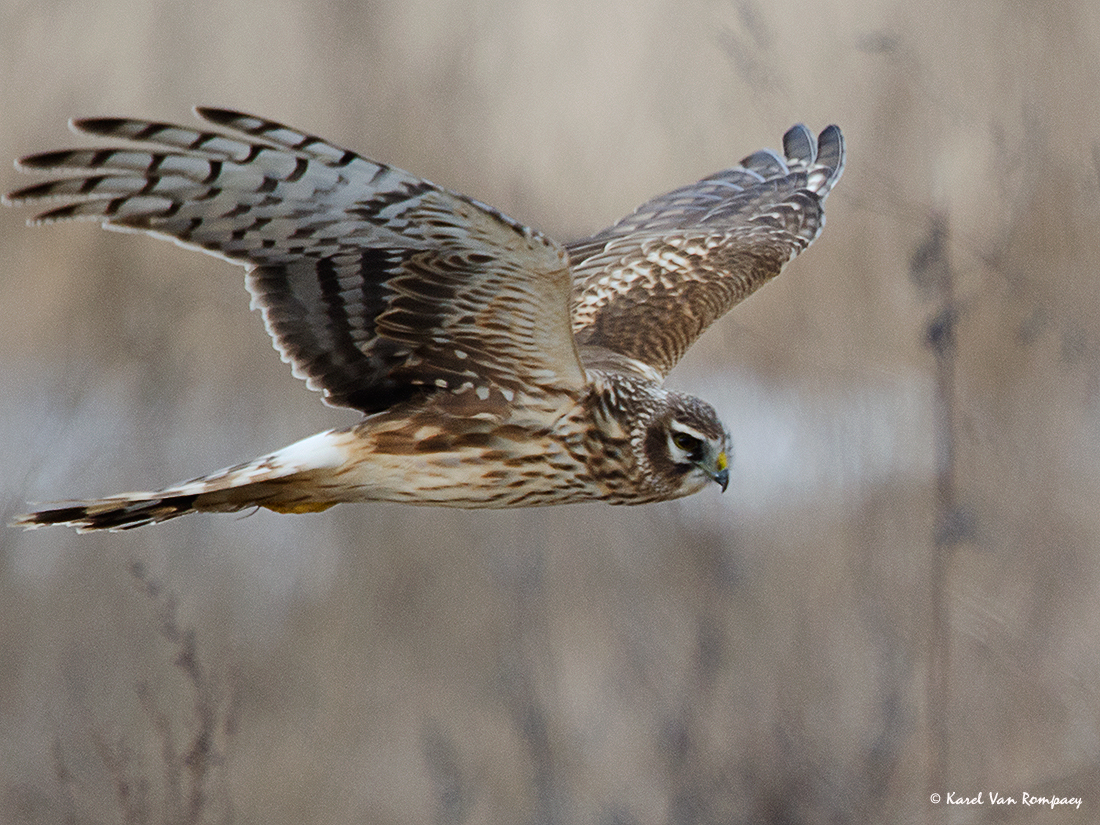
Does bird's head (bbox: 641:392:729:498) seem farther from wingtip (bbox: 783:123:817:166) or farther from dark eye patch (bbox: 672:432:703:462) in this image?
wingtip (bbox: 783:123:817:166)

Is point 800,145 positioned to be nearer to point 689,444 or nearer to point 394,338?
point 689,444

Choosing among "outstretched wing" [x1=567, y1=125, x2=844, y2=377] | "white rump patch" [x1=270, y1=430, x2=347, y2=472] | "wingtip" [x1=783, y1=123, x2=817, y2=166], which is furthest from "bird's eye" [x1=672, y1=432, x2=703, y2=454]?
"wingtip" [x1=783, y1=123, x2=817, y2=166]

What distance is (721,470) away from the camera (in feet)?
4.51

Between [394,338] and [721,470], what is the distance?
42 centimetres

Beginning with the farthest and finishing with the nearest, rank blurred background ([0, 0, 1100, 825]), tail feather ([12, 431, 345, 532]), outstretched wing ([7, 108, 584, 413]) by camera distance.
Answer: blurred background ([0, 0, 1100, 825]) < tail feather ([12, 431, 345, 532]) < outstretched wing ([7, 108, 584, 413])


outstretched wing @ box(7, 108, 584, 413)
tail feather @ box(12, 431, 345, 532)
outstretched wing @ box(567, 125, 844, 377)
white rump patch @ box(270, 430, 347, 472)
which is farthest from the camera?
outstretched wing @ box(567, 125, 844, 377)

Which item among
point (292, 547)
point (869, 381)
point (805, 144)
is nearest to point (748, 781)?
point (869, 381)

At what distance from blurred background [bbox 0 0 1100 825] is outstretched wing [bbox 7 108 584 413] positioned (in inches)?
30.5

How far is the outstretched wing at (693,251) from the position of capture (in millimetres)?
1815

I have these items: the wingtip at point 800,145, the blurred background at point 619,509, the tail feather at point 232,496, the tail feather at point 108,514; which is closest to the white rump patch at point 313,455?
the tail feather at point 232,496

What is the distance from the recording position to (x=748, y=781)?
2.21 meters

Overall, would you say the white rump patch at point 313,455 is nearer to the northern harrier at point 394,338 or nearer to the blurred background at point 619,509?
the northern harrier at point 394,338

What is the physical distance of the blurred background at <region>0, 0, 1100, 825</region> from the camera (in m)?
2.13

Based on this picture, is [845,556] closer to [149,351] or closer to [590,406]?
[590,406]
